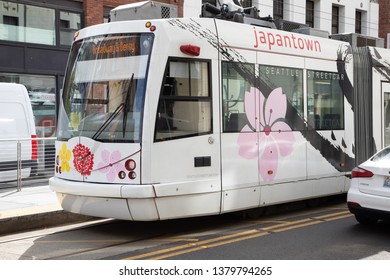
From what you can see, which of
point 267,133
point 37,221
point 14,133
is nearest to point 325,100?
point 267,133

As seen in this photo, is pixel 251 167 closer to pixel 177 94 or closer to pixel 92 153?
pixel 177 94

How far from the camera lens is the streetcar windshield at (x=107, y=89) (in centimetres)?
782

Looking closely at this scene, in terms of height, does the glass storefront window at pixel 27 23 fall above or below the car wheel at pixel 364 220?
above

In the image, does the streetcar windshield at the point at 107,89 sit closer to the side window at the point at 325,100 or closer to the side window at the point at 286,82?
the side window at the point at 286,82

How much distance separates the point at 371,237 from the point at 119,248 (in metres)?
3.56

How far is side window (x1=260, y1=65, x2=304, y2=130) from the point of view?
922 centimetres

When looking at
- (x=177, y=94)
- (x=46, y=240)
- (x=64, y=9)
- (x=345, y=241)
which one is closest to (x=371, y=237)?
(x=345, y=241)

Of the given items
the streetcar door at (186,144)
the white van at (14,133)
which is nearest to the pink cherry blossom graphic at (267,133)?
the streetcar door at (186,144)

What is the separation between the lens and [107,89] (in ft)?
26.4

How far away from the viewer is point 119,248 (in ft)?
25.1

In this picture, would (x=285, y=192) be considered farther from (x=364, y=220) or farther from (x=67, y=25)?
(x=67, y=25)

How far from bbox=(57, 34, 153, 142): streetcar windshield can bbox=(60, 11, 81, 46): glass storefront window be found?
10640 mm

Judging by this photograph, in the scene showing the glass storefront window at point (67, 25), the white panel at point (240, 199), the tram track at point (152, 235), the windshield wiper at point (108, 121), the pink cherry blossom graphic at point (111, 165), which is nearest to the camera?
the tram track at point (152, 235)

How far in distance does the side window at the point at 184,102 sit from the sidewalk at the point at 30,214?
9.20 ft
